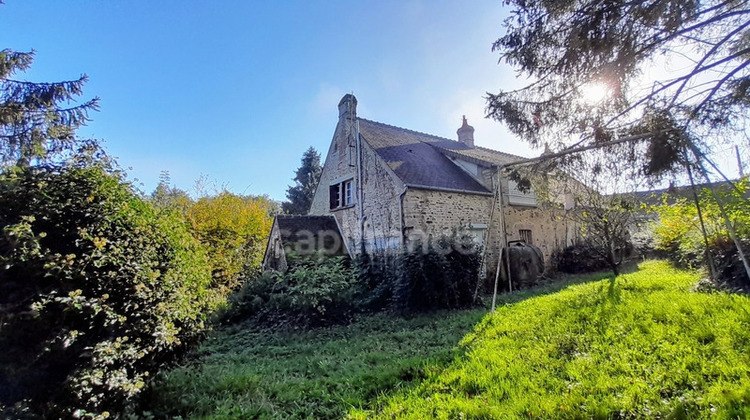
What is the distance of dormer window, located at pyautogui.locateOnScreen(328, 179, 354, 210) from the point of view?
1373 cm

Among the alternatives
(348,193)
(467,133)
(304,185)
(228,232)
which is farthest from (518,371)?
(304,185)

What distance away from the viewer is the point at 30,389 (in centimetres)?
269

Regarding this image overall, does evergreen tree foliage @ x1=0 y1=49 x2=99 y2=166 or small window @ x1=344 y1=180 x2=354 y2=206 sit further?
small window @ x1=344 y1=180 x2=354 y2=206

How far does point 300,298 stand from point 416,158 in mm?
7755

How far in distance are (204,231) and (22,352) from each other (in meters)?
16.4

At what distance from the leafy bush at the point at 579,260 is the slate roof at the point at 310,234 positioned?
980 cm

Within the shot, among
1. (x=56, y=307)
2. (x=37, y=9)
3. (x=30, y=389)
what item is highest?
(x=37, y=9)

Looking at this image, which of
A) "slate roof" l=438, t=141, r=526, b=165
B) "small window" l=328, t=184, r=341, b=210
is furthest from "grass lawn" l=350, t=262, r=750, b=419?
"slate roof" l=438, t=141, r=526, b=165

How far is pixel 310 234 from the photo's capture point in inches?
512

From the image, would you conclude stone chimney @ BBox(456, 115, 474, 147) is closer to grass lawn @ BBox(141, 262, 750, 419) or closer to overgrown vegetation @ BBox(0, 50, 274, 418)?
grass lawn @ BBox(141, 262, 750, 419)

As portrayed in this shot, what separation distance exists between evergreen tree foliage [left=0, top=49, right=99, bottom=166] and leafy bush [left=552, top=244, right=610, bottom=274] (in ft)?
56.3

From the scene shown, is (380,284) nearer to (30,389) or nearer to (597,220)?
(597,220)

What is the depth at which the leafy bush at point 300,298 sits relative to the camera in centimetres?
834

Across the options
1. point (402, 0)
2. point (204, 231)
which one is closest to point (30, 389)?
point (402, 0)
